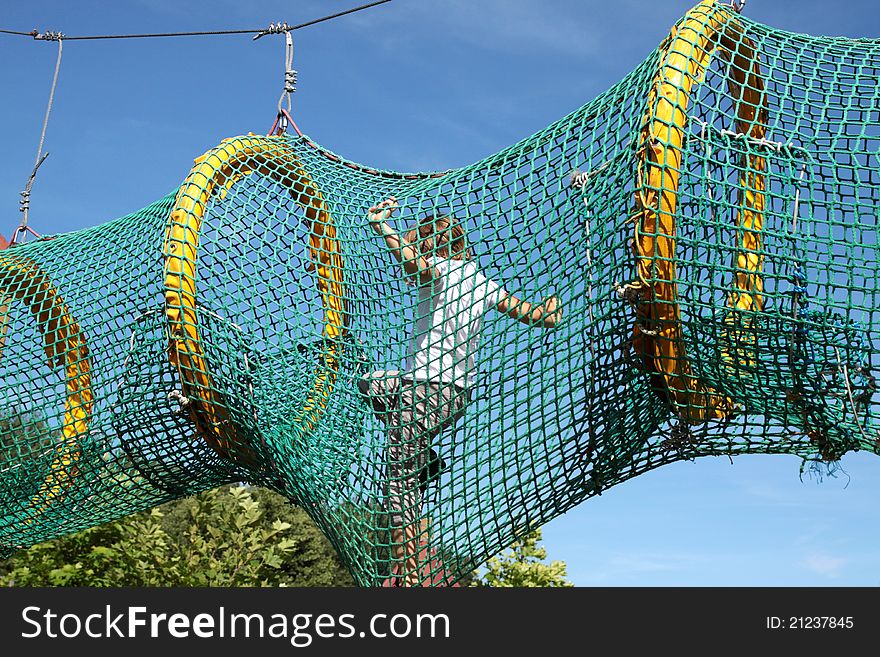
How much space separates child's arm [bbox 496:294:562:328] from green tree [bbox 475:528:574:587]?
399cm

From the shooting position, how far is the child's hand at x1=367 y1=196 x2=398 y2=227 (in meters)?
3.39

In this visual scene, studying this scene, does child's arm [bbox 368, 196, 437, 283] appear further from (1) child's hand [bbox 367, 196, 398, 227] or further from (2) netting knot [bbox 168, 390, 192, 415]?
(2) netting knot [bbox 168, 390, 192, 415]

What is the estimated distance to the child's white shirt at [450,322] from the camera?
119 inches

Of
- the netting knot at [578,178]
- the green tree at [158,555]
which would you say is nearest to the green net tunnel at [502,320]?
the netting knot at [578,178]

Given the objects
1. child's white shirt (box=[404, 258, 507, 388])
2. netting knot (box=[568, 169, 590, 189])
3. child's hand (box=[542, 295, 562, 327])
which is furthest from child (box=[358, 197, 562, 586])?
netting knot (box=[568, 169, 590, 189])

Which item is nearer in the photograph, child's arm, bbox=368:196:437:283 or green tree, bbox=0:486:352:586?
child's arm, bbox=368:196:437:283

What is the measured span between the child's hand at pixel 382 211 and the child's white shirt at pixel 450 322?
271 millimetres

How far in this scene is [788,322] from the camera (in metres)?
2.58

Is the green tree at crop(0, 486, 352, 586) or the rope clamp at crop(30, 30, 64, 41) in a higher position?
the rope clamp at crop(30, 30, 64, 41)

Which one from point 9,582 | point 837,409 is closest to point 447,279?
point 837,409

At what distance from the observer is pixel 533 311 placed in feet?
9.67

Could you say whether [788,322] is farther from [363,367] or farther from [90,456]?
[90,456]

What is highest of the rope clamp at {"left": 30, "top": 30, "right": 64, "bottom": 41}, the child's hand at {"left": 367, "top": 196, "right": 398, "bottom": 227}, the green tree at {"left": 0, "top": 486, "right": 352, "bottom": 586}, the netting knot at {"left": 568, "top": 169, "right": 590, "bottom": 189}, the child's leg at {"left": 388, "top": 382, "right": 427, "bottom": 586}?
the rope clamp at {"left": 30, "top": 30, "right": 64, "bottom": 41}

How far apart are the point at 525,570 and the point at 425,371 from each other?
4034mm
